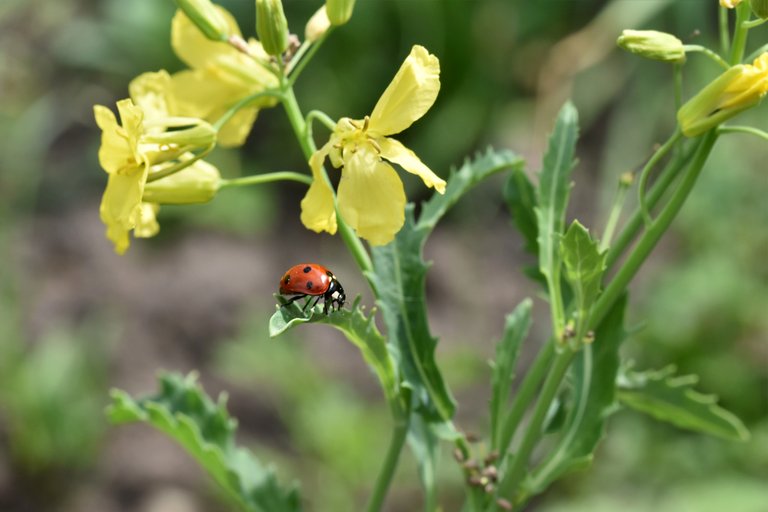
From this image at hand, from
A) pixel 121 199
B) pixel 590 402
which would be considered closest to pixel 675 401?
pixel 590 402

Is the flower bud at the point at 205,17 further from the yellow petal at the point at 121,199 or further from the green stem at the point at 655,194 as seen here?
the green stem at the point at 655,194

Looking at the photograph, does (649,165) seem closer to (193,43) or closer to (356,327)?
(356,327)

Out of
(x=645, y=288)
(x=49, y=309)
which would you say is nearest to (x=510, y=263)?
(x=645, y=288)

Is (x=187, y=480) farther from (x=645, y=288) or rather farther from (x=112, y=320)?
(x=645, y=288)

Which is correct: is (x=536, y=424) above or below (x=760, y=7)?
below

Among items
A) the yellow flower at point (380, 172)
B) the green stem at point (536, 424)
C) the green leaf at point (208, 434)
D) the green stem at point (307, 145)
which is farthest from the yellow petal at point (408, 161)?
the green leaf at point (208, 434)

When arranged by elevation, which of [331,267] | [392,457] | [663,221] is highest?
[663,221]
